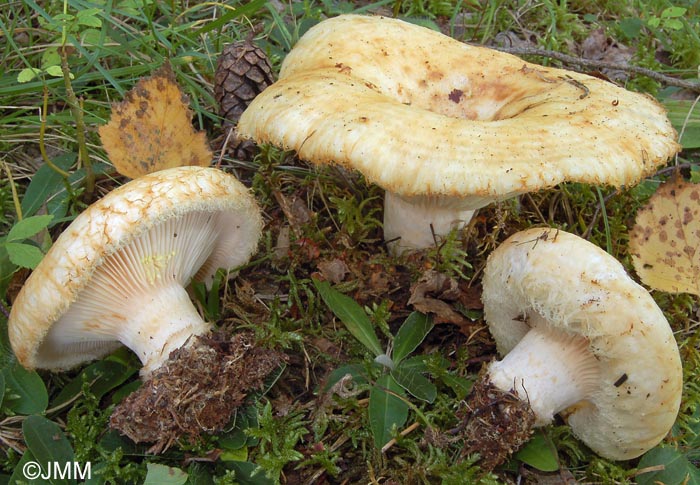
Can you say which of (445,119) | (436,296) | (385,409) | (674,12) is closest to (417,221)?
(436,296)

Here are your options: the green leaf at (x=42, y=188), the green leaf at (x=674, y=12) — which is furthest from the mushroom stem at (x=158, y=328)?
the green leaf at (x=674, y=12)

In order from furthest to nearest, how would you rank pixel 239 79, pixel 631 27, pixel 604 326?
1. pixel 631 27
2. pixel 239 79
3. pixel 604 326

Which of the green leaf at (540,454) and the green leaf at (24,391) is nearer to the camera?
the green leaf at (540,454)

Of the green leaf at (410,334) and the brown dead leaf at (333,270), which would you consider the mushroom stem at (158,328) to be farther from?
the green leaf at (410,334)

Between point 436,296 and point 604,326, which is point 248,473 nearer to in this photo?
point 436,296

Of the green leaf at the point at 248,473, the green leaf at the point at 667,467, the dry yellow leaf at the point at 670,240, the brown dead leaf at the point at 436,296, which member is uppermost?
the dry yellow leaf at the point at 670,240

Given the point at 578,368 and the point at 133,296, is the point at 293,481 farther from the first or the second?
the point at 578,368

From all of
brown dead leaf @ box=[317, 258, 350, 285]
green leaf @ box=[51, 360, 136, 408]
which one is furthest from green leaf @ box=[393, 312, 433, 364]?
green leaf @ box=[51, 360, 136, 408]
